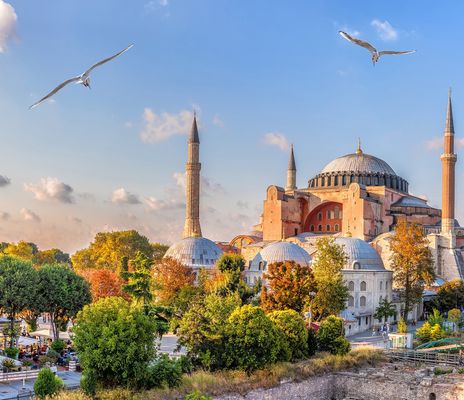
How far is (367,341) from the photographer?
3092cm

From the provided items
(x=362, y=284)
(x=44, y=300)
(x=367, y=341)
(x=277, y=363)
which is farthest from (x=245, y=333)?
(x=362, y=284)

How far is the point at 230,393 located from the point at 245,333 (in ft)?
6.86

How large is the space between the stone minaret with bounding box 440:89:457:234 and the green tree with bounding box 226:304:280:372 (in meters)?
29.3

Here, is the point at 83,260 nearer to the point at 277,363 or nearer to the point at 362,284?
the point at 362,284

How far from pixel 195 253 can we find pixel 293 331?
22174 mm

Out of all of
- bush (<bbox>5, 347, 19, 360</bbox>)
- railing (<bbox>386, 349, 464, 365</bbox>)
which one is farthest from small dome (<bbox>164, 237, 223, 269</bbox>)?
bush (<bbox>5, 347, 19, 360</bbox>)

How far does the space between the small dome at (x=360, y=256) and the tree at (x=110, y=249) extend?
2263 centimetres

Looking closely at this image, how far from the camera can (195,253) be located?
44219mm

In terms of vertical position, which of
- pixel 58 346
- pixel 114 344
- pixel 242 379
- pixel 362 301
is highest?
Result: pixel 362 301

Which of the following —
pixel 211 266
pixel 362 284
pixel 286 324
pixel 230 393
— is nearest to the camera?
pixel 230 393

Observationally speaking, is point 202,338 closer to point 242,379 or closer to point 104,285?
point 242,379

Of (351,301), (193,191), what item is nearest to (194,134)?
(193,191)

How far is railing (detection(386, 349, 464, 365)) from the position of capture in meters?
25.9

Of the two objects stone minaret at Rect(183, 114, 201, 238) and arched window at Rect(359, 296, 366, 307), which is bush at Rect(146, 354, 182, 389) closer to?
arched window at Rect(359, 296, 366, 307)
